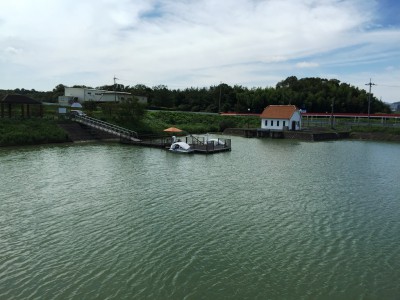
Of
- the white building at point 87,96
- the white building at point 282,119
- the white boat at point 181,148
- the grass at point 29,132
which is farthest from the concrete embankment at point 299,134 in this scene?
the white building at point 87,96

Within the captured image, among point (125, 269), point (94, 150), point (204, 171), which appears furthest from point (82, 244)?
point (94, 150)

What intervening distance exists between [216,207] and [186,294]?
6.78 metres

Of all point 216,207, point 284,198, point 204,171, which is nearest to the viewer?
point 216,207

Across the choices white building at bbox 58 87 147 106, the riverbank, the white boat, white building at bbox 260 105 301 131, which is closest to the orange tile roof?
white building at bbox 260 105 301 131

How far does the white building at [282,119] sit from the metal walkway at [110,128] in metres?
21.4

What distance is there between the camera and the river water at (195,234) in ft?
28.9

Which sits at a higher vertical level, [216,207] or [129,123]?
[129,123]

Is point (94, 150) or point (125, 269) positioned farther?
point (94, 150)

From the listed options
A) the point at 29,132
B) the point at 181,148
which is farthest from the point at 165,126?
the point at 181,148

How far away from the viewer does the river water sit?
8805 millimetres

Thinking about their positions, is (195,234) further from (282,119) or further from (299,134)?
(282,119)

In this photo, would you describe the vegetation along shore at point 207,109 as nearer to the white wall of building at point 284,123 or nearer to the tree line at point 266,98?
the tree line at point 266,98

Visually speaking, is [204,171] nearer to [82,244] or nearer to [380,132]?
[82,244]

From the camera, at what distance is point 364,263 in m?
10.2
